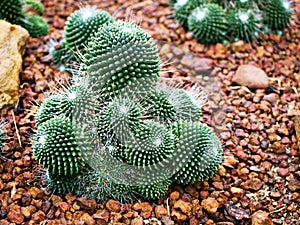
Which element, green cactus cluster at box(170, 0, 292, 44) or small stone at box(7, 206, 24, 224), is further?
green cactus cluster at box(170, 0, 292, 44)

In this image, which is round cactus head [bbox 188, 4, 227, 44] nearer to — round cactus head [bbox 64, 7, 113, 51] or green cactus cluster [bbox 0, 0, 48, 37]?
round cactus head [bbox 64, 7, 113, 51]

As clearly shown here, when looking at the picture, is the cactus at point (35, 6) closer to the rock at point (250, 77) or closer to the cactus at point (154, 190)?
the rock at point (250, 77)

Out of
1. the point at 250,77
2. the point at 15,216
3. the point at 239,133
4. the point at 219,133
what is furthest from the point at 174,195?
the point at 250,77

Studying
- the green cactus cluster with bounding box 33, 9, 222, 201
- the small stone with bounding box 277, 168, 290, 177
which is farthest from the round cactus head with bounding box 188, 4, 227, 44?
the small stone with bounding box 277, 168, 290, 177

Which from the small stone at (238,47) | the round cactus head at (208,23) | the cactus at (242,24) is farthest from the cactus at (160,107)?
the cactus at (242,24)

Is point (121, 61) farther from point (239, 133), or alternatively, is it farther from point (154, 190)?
point (239, 133)

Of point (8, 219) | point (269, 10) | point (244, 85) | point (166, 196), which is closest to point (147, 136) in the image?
point (166, 196)
